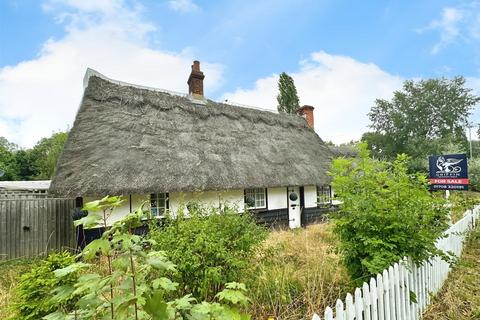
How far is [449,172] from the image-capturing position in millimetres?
7129

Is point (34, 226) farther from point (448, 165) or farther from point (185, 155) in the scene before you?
point (448, 165)

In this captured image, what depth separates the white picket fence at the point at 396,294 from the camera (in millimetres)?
2129

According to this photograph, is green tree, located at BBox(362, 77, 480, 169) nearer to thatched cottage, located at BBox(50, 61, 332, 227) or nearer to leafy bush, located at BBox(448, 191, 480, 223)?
thatched cottage, located at BBox(50, 61, 332, 227)

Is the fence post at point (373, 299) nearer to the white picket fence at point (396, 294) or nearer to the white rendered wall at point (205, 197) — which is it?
the white picket fence at point (396, 294)

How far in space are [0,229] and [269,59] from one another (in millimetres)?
12754

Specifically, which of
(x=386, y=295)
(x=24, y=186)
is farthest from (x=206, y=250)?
(x=24, y=186)

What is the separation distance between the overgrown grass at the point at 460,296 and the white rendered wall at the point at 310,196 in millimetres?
6885

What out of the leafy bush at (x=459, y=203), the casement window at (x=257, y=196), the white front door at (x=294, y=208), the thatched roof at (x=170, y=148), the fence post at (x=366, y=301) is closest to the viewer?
the fence post at (x=366, y=301)

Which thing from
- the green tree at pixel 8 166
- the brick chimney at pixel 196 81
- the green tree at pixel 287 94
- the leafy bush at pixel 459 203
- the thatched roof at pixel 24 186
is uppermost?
the green tree at pixel 287 94

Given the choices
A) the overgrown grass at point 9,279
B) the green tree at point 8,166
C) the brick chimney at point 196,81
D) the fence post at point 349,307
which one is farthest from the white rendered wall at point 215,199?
the green tree at point 8,166

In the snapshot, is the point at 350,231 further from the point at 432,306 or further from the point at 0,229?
the point at 0,229

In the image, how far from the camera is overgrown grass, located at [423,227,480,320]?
129 inches

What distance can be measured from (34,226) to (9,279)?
235cm

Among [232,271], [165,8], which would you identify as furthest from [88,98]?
[232,271]
